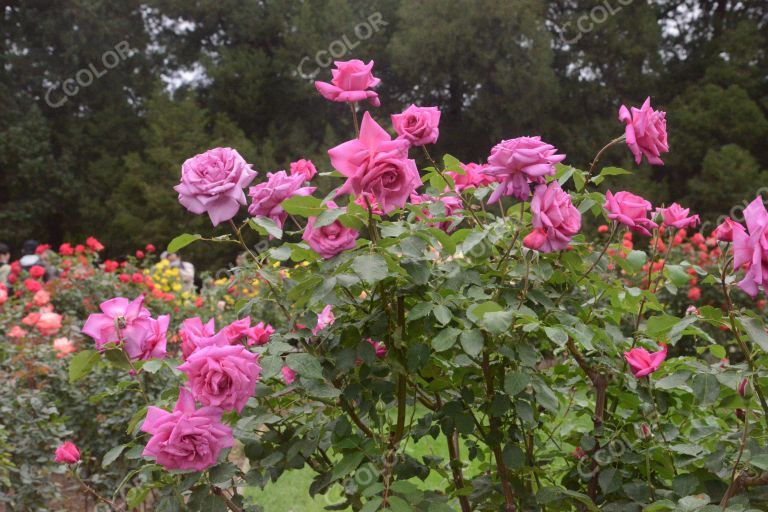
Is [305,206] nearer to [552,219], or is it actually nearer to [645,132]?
[552,219]

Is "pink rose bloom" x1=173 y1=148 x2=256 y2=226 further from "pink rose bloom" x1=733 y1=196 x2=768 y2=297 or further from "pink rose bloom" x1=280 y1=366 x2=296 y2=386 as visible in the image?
"pink rose bloom" x1=733 y1=196 x2=768 y2=297

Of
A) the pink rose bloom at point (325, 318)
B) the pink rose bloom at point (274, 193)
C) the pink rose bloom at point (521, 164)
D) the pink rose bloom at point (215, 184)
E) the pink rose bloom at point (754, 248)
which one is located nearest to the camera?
the pink rose bloom at point (754, 248)

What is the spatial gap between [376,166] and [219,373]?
1.33ft

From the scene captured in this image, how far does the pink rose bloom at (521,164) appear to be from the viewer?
1.13 meters

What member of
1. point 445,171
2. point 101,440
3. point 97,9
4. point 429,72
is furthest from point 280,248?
point 97,9

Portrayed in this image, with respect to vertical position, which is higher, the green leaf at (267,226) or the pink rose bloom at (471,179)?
the green leaf at (267,226)

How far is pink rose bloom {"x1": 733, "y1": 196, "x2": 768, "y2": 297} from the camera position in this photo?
101cm

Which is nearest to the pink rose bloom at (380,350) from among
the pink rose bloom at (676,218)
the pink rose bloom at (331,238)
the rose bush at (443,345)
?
the rose bush at (443,345)

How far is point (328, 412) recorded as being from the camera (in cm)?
149

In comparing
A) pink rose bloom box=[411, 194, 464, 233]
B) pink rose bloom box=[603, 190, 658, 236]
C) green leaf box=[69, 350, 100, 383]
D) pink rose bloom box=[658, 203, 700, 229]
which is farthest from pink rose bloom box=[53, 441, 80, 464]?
pink rose bloom box=[658, 203, 700, 229]

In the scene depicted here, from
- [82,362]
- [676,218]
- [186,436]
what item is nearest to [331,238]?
[186,436]

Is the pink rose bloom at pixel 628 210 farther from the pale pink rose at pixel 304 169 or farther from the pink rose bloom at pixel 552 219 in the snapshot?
the pale pink rose at pixel 304 169

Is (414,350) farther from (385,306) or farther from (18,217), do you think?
(18,217)

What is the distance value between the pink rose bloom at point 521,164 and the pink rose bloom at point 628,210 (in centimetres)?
18
